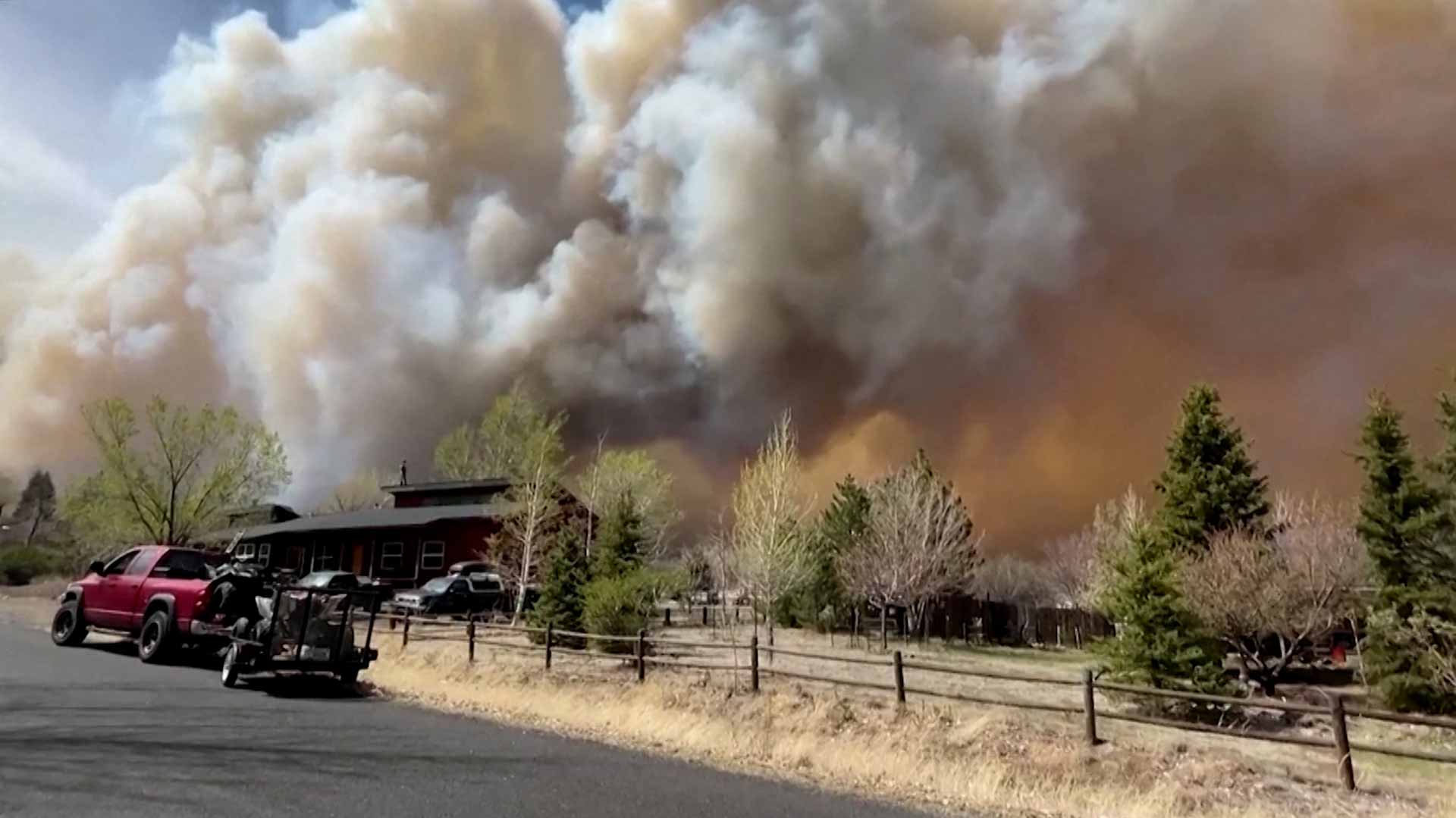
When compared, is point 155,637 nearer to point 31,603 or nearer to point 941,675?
point 941,675

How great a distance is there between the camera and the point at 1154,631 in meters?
18.7

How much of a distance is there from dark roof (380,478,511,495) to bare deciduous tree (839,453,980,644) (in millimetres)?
17873

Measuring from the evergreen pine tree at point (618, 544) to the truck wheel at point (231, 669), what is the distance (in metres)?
11.0

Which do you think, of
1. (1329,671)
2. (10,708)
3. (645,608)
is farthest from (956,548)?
(10,708)

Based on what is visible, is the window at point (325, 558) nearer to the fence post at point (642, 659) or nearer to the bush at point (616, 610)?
the bush at point (616, 610)

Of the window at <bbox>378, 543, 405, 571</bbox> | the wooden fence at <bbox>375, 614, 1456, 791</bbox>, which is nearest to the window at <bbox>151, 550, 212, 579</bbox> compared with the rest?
the wooden fence at <bbox>375, 614, 1456, 791</bbox>

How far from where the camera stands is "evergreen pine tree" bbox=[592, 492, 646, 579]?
78.6 feet

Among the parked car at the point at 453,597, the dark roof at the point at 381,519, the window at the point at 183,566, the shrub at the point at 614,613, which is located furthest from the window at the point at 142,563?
the dark roof at the point at 381,519

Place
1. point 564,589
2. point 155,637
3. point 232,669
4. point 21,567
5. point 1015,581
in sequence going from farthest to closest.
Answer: point 1015,581 → point 21,567 → point 564,589 → point 155,637 → point 232,669

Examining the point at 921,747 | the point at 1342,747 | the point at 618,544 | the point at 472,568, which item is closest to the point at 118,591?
the point at 618,544

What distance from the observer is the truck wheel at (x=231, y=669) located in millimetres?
12781

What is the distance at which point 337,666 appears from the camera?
1327 cm

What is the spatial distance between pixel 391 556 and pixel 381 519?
247 cm

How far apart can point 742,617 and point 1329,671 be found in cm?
2279
